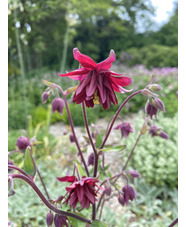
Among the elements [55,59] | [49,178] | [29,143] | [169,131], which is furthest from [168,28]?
[29,143]

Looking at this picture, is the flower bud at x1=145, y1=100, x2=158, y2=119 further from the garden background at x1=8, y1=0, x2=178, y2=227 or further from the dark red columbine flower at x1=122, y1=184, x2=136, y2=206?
the dark red columbine flower at x1=122, y1=184, x2=136, y2=206

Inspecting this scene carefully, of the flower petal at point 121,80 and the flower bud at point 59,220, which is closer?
the flower petal at point 121,80

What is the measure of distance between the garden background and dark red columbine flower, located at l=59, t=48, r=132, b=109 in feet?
0.49

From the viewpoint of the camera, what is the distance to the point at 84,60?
394mm

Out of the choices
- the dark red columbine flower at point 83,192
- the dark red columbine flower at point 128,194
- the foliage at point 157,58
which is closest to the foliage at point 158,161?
the dark red columbine flower at point 128,194

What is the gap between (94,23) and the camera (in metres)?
8.76

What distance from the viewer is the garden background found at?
5.29 ft

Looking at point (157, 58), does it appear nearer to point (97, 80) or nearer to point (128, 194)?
point (128, 194)

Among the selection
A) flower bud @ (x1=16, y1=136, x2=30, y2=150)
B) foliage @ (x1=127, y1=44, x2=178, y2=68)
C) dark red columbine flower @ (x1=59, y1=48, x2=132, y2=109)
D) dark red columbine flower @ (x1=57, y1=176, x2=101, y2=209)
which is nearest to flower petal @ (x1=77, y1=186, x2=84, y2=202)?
dark red columbine flower @ (x1=57, y1=176, x2=101, y2=209)

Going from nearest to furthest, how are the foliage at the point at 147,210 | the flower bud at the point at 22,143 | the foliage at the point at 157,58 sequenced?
the flower bud at the point at 22,143 → the foliage at the point at 147,210 → the foliage at the point at 157,58

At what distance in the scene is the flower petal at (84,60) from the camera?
0.38 m

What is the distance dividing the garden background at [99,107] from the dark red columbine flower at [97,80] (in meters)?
0.15

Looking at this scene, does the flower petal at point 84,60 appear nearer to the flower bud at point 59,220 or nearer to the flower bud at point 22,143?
the flower bud at point 59,220
